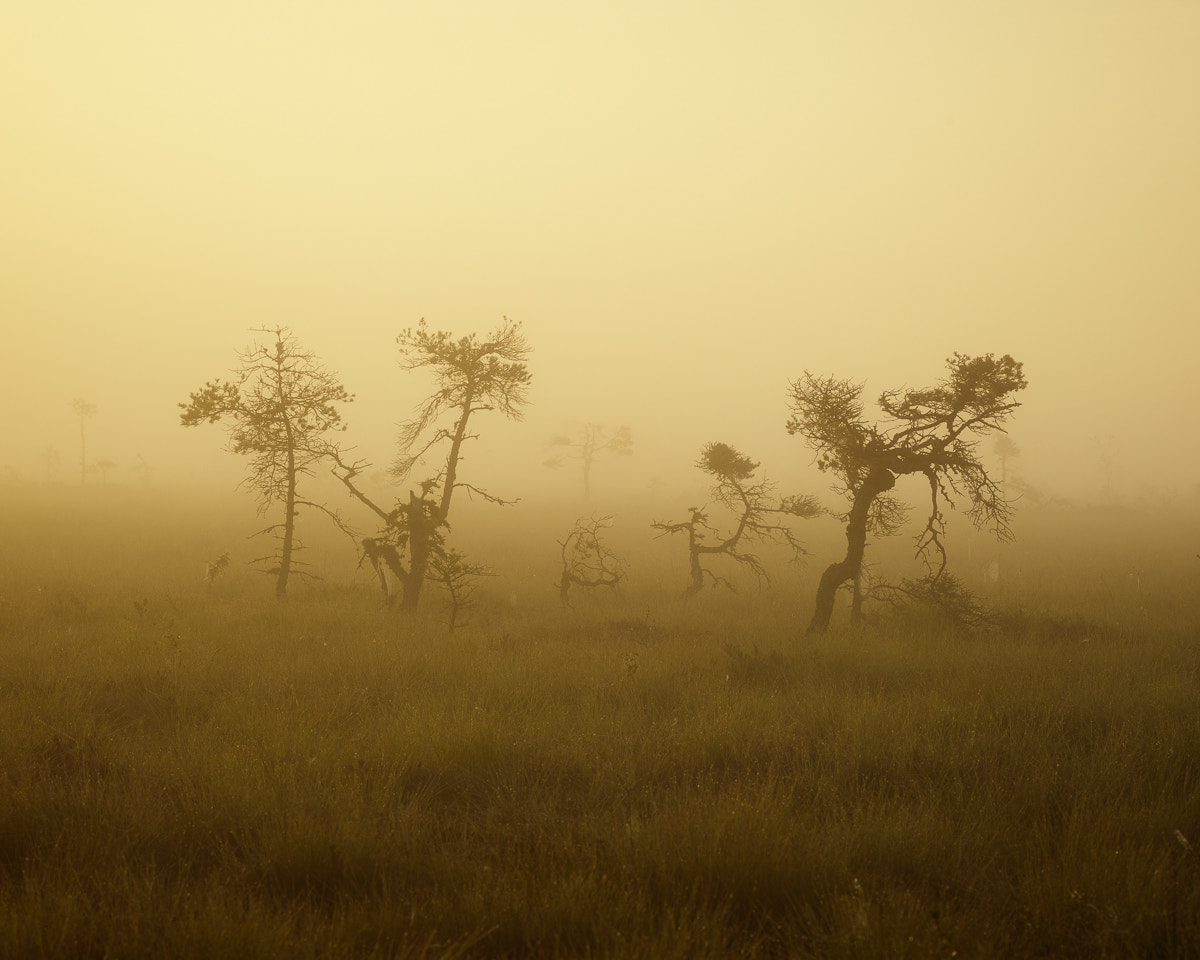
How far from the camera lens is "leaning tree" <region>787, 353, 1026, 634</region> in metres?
11.6

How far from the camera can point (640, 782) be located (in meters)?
5.78

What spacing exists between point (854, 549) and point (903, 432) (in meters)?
2.24

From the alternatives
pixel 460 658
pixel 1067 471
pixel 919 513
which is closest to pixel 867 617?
pixel 460 658

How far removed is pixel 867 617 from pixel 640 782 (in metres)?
9.84

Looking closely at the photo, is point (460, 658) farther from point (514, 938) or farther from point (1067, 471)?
point (1067, 471)

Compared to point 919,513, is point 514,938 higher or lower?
lower

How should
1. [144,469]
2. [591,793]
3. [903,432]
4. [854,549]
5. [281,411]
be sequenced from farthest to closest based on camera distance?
[144,469]
[281,411]
[854,549]
[903,432]
[591,793]

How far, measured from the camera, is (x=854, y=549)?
40.5 feet

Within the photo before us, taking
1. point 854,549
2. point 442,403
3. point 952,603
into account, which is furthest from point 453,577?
point 952,603

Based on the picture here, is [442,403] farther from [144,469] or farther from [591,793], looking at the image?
[144,469]

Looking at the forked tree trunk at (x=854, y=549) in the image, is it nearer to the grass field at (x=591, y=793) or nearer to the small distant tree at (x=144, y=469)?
the grass field at (x=591, y=793)

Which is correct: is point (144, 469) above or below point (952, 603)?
above

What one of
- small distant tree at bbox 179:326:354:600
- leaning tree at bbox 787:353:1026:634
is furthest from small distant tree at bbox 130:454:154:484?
leaning tree at bbox 787:353:1026:634

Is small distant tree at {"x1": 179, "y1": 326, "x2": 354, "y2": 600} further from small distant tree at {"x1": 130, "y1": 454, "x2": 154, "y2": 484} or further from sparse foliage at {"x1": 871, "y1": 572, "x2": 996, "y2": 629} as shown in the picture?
small distant tree at {"x1": 130, "y1": 454, "x2": 154, "y2": 484}
